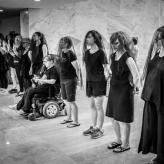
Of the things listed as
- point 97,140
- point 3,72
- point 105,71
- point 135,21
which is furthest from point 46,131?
point 3,72

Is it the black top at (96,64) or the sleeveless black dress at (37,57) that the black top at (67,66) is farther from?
the sleeveless black dress at (37,57)

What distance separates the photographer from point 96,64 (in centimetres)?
379

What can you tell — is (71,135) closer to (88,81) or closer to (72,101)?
(72,101)

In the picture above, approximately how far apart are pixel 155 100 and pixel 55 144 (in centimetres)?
166

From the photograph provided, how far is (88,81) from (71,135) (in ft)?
2.77

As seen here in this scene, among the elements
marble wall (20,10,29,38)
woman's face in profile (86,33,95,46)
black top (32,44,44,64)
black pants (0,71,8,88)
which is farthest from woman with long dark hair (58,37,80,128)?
marble wall (20,10,29,38)

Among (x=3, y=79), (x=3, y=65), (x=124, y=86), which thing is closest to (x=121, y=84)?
(x=124, y=86)

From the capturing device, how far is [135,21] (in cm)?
682

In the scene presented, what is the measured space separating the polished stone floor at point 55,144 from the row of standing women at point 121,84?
0.16 metres

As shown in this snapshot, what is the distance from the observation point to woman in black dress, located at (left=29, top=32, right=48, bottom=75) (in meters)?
5.61

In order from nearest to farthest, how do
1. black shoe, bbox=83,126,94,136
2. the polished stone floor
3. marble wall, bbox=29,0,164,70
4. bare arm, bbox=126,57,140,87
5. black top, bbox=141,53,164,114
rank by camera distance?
black top, bbox=141,53,164,114 < bare arm, bbox=126,57,140,87 < the polished stone floor < black shoe, bbox=83,126,94,136 < marble wall, bbox=29,0,164,70

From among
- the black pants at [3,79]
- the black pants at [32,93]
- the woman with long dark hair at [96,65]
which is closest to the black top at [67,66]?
the woman with long dark hair at [96,65]

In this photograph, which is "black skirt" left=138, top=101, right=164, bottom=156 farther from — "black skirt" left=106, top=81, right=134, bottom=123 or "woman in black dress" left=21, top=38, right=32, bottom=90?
"woman in black dress" left=21, top=38, right=32, bottom=90

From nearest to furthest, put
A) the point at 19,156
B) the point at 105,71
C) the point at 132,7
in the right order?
the point at 19,156, the point at 105,71, the point at 132,7
